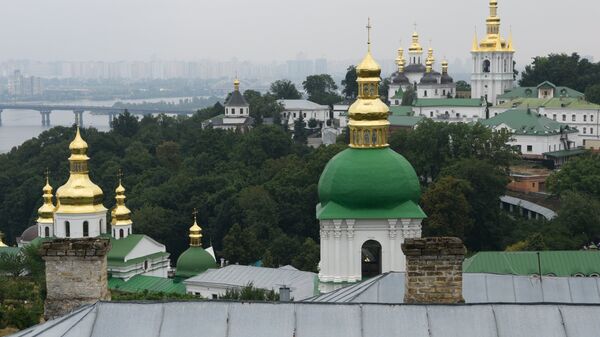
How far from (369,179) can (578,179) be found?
2673cm

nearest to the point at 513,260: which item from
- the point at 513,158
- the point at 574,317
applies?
the point at 574,317

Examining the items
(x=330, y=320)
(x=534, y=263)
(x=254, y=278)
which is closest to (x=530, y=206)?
(x=254, y=278)

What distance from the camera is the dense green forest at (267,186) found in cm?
4100

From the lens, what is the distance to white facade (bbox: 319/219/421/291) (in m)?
20.2

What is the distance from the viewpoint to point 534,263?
28.8m

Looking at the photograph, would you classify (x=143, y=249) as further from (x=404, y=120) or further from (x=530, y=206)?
(x=404, y=120)

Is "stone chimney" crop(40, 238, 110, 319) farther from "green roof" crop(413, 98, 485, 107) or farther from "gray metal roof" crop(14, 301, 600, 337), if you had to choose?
"green roof" crop(413, 98, 485, 107)

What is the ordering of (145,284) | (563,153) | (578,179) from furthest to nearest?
(563,153), (578,179), (145,284)

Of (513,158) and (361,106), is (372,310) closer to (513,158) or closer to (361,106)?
(361,106)

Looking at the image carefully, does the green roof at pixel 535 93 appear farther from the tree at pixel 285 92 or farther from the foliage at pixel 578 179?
the foliage at pixel 578 179

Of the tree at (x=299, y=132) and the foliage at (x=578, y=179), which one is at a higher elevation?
the tree at (x=299, y=132)

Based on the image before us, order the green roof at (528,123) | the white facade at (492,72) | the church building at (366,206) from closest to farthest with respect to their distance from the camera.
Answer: the church building at (366,206) → the green roof at (528,123) → the white facade at (492,72)

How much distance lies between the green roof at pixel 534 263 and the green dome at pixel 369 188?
287 inches

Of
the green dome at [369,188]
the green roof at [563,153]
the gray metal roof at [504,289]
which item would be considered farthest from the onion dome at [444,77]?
the gray metal roof at [504,289]
